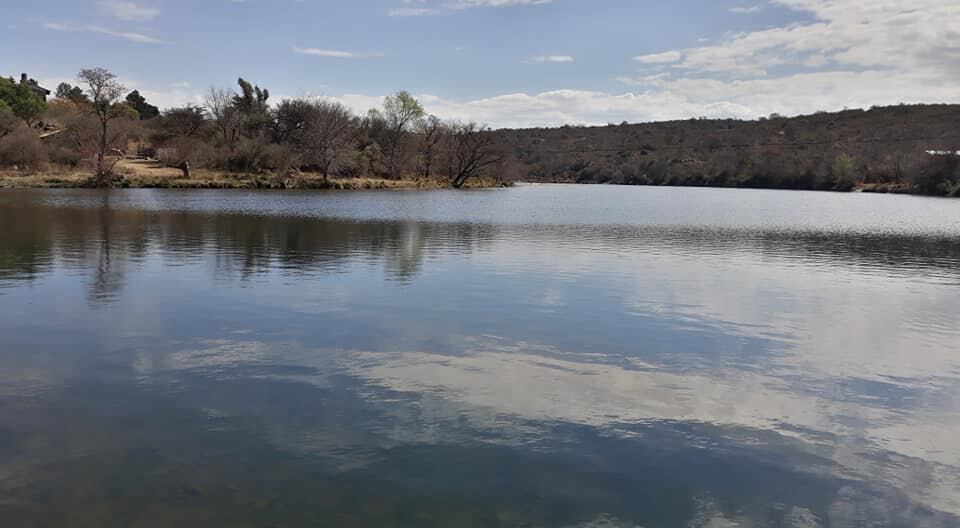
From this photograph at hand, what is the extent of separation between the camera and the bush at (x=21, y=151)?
63.0 m

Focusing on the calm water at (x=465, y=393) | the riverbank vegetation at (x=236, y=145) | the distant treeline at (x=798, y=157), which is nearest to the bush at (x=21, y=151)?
the riverbank vegetation at (x=236, y=145)

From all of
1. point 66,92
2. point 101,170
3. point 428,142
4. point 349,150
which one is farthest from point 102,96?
point 66,92

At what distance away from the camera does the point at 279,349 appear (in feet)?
38.9

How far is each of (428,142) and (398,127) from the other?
631cm

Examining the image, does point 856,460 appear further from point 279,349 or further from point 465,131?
point 465,131

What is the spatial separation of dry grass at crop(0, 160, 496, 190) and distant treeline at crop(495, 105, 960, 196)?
52016 millimetres

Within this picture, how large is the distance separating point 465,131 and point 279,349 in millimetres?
97901

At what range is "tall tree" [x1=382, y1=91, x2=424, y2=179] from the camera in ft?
325

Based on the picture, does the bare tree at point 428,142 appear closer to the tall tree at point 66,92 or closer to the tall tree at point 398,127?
the tall tree at point 398,127

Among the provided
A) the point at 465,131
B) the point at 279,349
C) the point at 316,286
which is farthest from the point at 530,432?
the point at 465,131

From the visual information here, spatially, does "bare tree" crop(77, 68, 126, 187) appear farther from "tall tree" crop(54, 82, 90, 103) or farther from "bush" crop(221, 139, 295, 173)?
"tall tree" crop(54, 82, 90, 103)

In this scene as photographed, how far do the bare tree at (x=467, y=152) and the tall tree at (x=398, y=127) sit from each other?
22.7 feet

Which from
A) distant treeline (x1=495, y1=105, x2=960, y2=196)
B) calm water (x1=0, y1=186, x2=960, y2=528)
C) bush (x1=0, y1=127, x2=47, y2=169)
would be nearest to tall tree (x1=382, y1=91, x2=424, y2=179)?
distant treeline (x1=495, y1=105, x2=960, y2=196)

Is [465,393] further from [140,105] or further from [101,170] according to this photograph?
[140,105]
